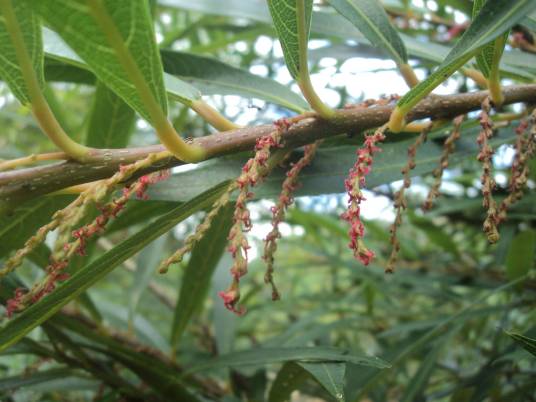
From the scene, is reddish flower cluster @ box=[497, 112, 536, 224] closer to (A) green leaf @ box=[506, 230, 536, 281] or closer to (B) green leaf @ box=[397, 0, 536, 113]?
(B) green leaf @ box=[397, 0, 536, 113]

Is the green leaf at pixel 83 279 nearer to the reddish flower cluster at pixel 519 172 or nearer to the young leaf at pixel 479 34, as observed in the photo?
the young leaf at pixel 479 34

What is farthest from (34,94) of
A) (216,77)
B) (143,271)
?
(143,271)

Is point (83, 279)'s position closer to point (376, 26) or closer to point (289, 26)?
point (289, 26)

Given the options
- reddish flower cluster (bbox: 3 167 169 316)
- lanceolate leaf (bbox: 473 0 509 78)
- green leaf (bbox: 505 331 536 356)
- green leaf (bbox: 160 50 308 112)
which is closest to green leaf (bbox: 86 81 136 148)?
green leaf (bbox: 160 50 308 112)

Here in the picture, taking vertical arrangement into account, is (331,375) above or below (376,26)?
below

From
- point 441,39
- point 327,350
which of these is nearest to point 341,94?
point 441,39

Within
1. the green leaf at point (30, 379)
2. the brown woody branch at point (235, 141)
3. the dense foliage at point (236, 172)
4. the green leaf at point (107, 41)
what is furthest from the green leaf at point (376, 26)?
the green leaf at point (30, 379)
